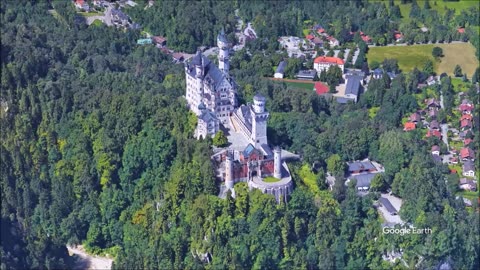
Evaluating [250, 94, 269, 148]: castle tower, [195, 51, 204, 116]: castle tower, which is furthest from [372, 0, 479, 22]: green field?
[250, 94, 269, 148]: castle tower

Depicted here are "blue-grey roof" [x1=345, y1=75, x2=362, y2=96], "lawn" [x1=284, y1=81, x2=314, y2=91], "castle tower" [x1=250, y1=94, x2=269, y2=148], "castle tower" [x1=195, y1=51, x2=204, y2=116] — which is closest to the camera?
"castle tower" [x1=250, y1=94, x2=269, y2=148]

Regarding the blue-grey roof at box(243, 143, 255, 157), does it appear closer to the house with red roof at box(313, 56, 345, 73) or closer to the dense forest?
the dense forest

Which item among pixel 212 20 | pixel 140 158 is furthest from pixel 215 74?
pixel 212 20

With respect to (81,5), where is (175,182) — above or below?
below

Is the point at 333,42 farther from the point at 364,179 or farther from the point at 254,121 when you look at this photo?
the point at 254,121

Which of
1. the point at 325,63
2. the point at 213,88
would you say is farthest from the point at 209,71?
the point at 325,63

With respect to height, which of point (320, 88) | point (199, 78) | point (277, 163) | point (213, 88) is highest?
point (199, 78)
